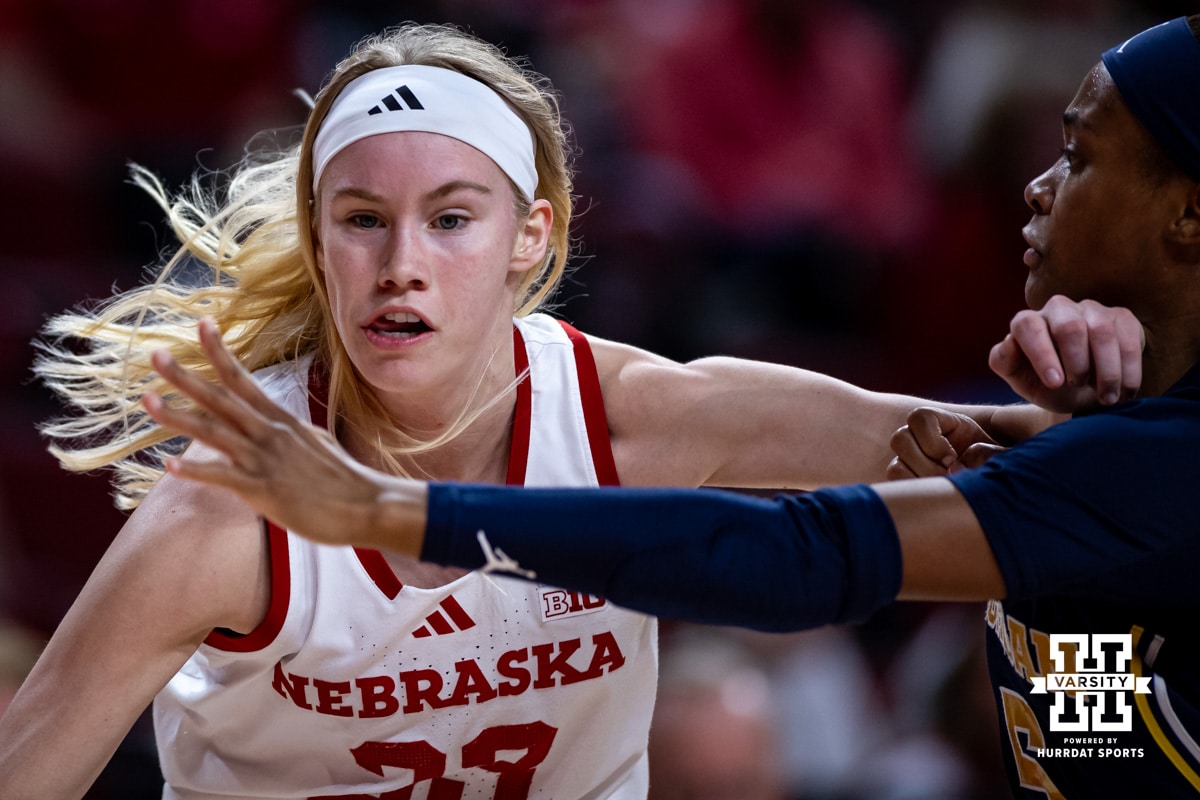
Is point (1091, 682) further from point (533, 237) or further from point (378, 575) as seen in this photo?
point (533, 237)

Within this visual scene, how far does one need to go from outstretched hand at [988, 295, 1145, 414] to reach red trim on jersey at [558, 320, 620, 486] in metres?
0.90

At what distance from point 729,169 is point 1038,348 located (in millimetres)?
3678

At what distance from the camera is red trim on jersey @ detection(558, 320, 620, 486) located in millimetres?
2799

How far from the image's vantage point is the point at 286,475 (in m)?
1.69

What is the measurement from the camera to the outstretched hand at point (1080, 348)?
2.05 metres

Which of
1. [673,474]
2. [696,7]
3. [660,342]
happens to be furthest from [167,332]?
[696,7]

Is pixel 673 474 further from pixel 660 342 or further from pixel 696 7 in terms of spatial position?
pixel 696 7

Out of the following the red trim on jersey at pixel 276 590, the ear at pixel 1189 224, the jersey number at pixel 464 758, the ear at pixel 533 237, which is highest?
the ear at pixel 533 237

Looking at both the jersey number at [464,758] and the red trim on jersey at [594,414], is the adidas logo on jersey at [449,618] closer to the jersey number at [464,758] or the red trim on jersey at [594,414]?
the jersey number at [464,758]

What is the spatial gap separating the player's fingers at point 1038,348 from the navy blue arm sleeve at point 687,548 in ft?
1.27

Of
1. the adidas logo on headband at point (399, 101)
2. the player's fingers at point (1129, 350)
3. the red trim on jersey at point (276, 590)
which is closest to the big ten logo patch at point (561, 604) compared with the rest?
the red trim on jersey at point (276, 590)

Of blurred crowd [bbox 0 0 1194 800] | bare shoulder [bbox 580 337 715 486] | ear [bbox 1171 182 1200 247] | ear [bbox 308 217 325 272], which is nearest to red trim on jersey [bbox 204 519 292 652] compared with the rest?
ear [bbox 308 217 325 272]

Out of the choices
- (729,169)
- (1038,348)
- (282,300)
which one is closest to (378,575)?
(282,300)

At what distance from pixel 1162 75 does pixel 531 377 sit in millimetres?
1351
